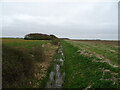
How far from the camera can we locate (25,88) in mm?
7996

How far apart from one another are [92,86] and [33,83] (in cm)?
387

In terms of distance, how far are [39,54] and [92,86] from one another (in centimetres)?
1001

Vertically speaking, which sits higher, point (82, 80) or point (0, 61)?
point (0, 61)

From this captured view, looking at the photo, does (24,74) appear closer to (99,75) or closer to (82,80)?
(82,80)

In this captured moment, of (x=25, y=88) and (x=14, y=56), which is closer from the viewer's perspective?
(x=25, y=88)

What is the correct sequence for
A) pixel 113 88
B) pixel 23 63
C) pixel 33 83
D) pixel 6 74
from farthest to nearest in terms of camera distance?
1. pixel 23 63
2. pixel 33 83
3. pixel 6 74
4. pixel 113 88

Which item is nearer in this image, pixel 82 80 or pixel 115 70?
pixel 82 80

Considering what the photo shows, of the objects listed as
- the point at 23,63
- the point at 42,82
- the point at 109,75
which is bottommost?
the point at 42,82

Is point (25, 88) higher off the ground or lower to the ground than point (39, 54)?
lower

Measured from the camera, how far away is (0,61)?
8383 millimetres

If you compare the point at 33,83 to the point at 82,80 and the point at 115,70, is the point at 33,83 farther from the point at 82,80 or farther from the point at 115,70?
the point at 115,70

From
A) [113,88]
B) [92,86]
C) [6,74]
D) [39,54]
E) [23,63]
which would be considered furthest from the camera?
[39,54]

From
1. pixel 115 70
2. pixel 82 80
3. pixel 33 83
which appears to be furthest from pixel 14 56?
pixel 115 70

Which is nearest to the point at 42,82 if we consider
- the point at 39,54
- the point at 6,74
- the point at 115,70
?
the point at 6,74
